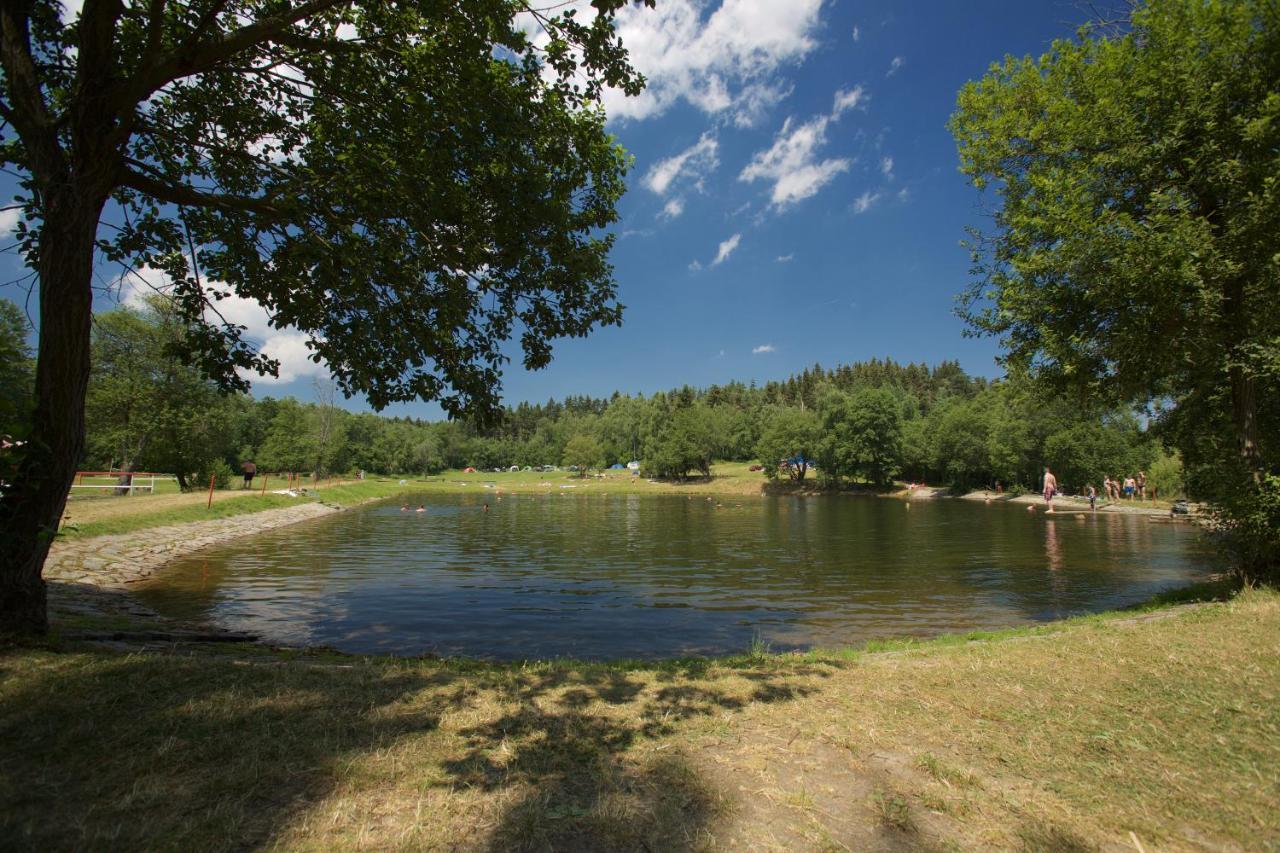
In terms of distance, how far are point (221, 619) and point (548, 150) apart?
12.7m

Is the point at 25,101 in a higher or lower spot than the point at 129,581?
higher

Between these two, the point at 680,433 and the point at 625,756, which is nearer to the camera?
the point at 625,756

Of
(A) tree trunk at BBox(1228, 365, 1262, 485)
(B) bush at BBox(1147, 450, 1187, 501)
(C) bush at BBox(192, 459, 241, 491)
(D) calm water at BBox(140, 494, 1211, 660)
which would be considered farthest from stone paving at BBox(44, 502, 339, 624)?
(B) bush at BBox(1147, 450, 1187, 501)

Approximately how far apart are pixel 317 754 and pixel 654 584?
51.2ft

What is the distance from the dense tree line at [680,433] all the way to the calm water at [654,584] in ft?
15.9

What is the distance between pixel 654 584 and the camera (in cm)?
1916

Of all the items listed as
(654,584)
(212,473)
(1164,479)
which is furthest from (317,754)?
(1164,479)

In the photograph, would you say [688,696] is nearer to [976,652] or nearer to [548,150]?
[976,652]

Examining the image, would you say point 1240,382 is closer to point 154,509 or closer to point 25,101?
point 25,101

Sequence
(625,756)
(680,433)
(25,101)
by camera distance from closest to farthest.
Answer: (625,756), (25,101), (680,433)

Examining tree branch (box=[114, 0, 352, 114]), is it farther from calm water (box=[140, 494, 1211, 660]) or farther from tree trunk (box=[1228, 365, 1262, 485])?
tree trunk (box=[1228, 365, 1262, 485])

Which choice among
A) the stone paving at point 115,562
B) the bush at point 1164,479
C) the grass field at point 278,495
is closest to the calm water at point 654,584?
the stone paving at point 115,562

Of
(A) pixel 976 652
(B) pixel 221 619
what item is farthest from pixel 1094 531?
(B) pixel 221 619

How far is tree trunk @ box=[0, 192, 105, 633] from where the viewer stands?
238 inches
